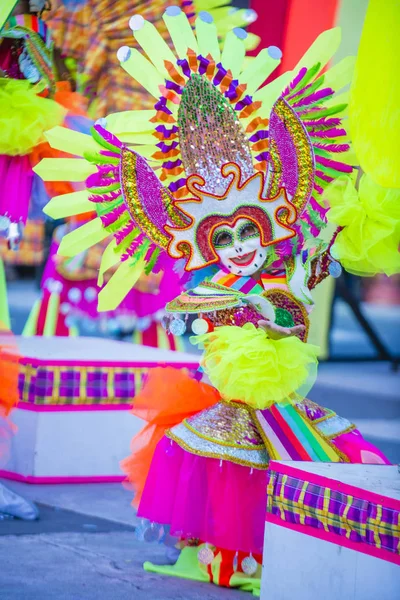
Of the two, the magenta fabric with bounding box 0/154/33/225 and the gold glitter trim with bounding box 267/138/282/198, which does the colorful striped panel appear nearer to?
the gold glitter trim with bounding box 267/138/282/198

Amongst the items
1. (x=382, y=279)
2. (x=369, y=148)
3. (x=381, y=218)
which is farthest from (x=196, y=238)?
(x=382, y=279)

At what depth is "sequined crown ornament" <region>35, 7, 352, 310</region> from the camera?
129 inches

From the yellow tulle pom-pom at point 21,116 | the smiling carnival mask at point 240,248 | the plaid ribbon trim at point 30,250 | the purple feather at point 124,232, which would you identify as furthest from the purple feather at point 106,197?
the plaid ribbon trim at point 30,250

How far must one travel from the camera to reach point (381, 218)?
3.18 metres

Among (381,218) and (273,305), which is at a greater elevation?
(381,218)

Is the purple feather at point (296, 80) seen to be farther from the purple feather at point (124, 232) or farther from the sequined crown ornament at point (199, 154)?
the purple feather at point (124, 232)

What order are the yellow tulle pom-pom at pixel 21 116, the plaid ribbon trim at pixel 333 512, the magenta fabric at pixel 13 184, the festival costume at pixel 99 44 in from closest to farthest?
the plaid ribbon trim at pixel 333 512
the yellow tulle pom-pom at pixel 21 116
the magenta fabric at pixel 13 184
the festival costume at pixel 99 44

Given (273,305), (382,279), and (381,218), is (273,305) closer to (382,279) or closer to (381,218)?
(381,218)

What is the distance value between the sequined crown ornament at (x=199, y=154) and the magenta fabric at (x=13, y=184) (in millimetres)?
1182

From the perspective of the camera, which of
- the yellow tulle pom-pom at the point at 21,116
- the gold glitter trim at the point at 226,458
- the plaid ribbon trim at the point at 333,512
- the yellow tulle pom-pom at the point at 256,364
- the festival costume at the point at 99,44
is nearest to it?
the plaid ribbon trim at the point at 333,512

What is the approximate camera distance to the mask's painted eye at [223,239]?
→ 10.8ft

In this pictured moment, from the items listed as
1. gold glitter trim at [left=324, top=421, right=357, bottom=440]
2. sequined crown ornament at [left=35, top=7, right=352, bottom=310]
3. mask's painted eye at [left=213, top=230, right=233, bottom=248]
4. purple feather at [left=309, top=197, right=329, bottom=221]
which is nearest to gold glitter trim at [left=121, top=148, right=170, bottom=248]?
sequined crown ornament at [left=35, top=7, right=352, bottom=310]

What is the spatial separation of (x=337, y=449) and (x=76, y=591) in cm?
94

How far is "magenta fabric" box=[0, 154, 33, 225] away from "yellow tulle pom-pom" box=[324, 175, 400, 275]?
5.96 feet
